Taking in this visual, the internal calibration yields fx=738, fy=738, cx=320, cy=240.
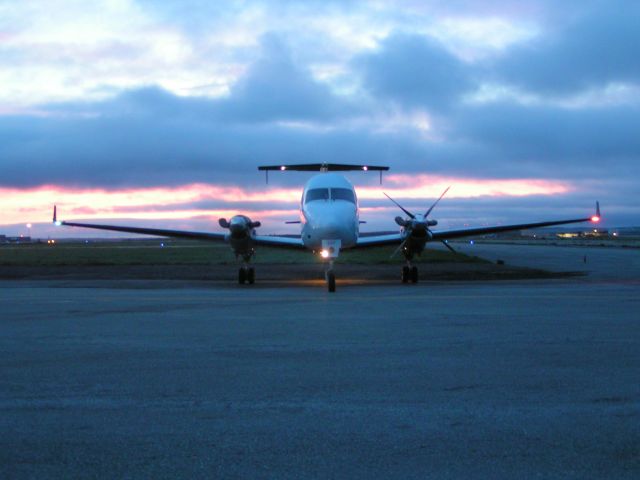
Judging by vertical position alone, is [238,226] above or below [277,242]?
above

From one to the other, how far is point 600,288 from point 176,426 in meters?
17.1

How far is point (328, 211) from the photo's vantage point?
23.6 metres

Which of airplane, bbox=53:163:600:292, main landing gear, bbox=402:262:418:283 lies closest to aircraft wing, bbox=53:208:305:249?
airplane, bbox=53:163:600:292

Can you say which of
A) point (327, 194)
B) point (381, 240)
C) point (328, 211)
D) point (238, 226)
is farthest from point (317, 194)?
point (381, 240)

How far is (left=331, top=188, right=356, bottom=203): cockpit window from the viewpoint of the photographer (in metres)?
24.6

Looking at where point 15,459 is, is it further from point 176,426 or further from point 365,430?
point 365,430

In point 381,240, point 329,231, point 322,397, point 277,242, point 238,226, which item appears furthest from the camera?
point 277,242

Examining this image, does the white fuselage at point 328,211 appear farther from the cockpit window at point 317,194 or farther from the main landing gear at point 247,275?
the main landing gear at point 247,275

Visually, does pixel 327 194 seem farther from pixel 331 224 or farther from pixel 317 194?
pixel 331 224

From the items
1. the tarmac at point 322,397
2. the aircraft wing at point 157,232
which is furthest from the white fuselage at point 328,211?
the tarmac at point 322,397

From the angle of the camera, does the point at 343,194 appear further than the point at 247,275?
No

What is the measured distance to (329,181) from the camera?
25047mm

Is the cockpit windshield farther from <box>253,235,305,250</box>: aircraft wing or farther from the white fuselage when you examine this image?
<box>253,235,305,250</box>: aircraft wing

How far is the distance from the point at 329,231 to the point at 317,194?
2.10 metres
